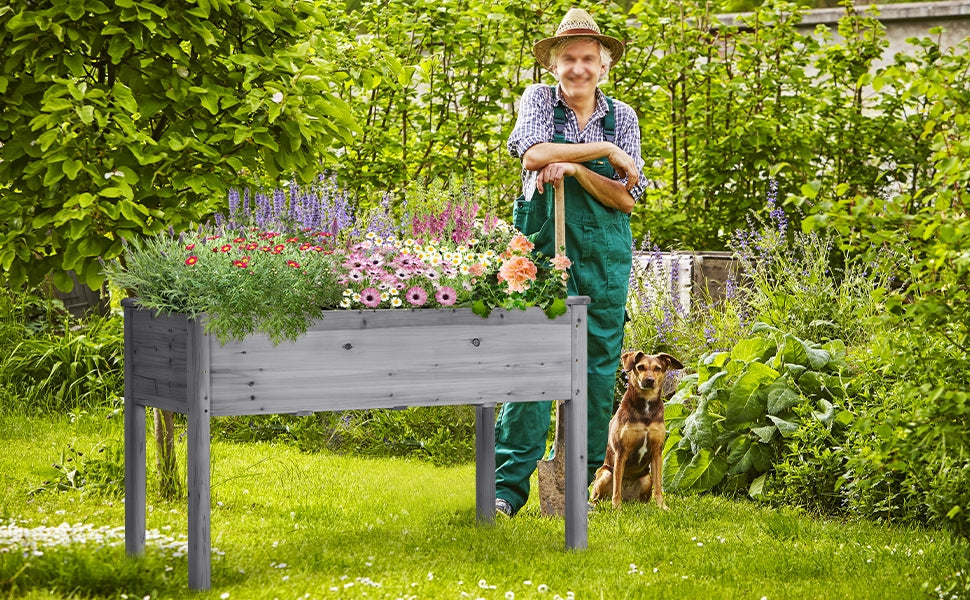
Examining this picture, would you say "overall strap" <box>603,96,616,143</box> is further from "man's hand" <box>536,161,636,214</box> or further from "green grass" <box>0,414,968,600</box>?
"green grass" <box>0,414,968,600</box>

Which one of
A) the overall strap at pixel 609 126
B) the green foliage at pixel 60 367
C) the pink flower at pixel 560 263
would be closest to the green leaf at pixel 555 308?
the pink flower at pixel 560 263

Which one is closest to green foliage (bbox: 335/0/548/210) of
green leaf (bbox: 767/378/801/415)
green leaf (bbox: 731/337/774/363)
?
green leaf (bbox: 731/337/774/363)

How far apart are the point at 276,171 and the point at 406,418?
2.33 metres

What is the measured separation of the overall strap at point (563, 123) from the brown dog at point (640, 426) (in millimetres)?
928

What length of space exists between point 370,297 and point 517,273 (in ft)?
1.70

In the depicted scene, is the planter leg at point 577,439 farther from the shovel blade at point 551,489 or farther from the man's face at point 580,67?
the man's face at point 580,67

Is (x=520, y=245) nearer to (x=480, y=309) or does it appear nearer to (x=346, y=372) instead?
(x=480, y=309)

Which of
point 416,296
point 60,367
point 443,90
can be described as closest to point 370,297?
point 416,296

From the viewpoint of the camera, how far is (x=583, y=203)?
4.39m

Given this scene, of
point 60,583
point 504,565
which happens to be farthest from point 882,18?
point 60,583

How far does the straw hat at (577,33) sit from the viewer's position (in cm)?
441

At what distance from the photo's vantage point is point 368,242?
364 cm

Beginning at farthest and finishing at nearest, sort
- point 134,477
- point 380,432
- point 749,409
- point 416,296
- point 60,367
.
Answer: point 60,367
point 380,432
point 749,409
point 134,477
point 416,296

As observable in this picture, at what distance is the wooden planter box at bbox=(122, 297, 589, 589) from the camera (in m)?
3.19
